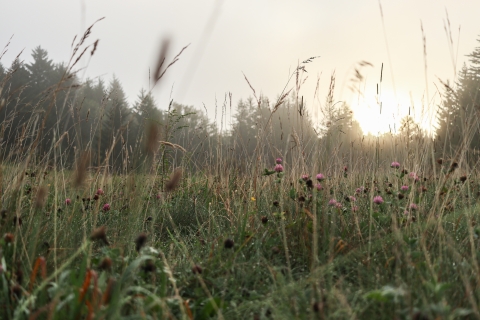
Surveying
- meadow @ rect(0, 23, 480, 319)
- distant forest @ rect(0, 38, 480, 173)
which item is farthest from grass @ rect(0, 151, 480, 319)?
distant forest @ rect(0, 38, 480, 173)

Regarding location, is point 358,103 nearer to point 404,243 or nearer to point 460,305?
point 404,243

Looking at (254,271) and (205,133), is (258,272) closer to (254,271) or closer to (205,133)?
(254,271)

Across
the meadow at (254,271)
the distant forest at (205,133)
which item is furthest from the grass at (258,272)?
the distant forest at (205,133)

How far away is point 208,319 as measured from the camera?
1333 mm

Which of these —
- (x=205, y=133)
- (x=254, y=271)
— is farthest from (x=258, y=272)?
(x=205, y=133)

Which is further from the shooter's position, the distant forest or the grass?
the distant forest

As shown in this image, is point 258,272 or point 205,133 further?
point 205,133

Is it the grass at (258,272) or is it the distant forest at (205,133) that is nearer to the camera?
the grass at (258,272)

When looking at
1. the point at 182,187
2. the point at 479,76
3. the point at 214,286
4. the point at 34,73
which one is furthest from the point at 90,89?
the point at 214,286

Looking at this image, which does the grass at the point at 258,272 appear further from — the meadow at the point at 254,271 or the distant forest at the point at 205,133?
the distant forest at the point at 205,133

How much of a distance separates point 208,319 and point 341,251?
0.71 metres

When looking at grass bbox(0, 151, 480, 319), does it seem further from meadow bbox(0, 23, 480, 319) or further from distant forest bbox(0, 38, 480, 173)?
distant forest bbox(0, 38, 480, 173)

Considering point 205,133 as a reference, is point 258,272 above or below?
below

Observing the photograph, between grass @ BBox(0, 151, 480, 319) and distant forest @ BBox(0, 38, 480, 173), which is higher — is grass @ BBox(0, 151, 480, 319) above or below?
below
